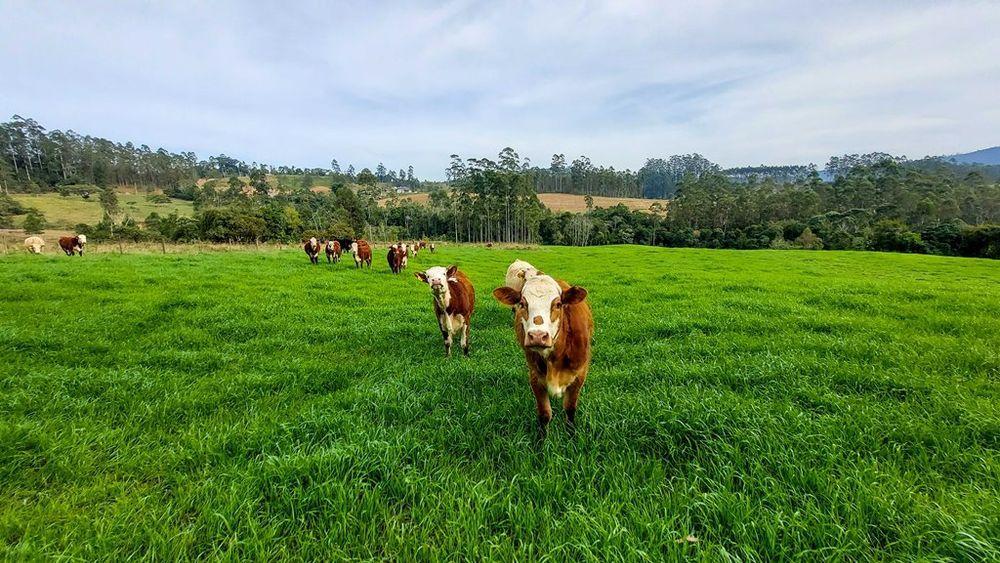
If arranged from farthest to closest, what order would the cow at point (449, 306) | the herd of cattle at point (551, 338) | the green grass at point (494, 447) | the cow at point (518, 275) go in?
the cow at point (518, 275)
the cow at point (449, 306)
the herd of cattle at point (551, 338)
the green grass at point (494, 447)

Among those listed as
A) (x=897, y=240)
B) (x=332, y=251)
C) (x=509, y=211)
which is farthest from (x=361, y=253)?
(x=897, y=240)

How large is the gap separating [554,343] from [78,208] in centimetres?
9669

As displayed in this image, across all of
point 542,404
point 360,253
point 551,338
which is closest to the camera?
point 551,338

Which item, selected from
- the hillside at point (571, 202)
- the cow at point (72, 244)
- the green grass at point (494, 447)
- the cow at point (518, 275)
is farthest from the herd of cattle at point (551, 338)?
the hillside at point (571, 202)

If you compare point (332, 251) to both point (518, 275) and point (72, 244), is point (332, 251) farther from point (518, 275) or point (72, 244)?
point (518, 275)

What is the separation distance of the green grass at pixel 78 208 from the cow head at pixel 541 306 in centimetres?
7205

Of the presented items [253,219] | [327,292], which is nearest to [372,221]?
[253,219]

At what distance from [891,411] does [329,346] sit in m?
7.55

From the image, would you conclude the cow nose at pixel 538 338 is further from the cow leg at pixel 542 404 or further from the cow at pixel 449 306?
the cow at pixel 449 306

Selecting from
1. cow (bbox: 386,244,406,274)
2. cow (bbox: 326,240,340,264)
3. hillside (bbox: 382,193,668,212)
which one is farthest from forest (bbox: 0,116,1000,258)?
cow (bbox: 386,244,406,274)

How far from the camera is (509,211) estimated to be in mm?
69812

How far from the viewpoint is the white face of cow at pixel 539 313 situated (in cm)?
330

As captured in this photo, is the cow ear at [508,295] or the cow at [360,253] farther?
the cow at [360,253]

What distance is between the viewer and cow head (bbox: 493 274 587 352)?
3.31m
